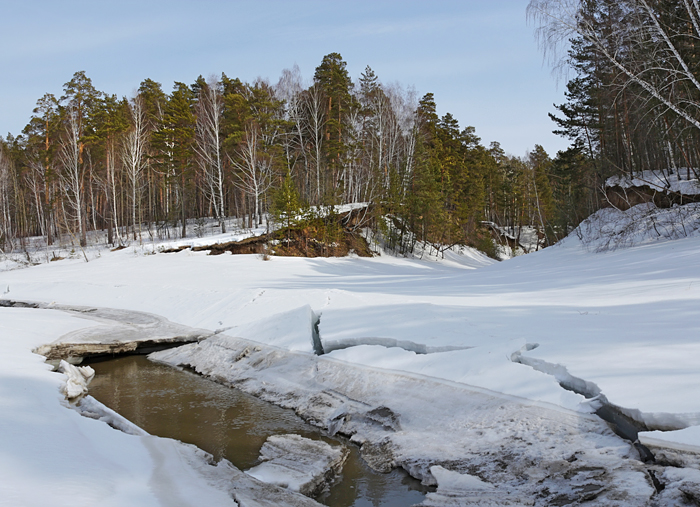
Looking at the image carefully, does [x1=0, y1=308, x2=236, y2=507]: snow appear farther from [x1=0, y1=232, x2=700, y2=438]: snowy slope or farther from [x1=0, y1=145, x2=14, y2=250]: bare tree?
[x1=0, y1=145, x2=14, y2=250]: bare tree

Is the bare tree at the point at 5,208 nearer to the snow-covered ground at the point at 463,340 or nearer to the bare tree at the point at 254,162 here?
the bare tree at the point at 254,162

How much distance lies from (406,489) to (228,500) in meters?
1.84

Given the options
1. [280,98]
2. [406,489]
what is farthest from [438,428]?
[280,98]

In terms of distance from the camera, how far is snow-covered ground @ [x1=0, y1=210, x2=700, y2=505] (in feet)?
13.7

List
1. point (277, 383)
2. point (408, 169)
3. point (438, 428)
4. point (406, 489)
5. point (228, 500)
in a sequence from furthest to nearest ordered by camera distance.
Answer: point (408, 169) < point (277, 383) < point (438, 428) < point (406, 489) < point (228, 500)

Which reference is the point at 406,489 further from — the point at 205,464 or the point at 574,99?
the point at 574,99

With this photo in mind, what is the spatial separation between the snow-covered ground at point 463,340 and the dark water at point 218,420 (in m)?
0.74

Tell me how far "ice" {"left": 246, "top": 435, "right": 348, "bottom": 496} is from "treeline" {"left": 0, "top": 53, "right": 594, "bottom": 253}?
19325 mm

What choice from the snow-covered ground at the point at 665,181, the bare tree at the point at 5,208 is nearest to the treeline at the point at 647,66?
the snow-covered ground at the point at 665,181

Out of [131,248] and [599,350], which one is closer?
[599,350]

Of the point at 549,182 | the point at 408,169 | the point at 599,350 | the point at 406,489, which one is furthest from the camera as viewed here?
the point at 549,182

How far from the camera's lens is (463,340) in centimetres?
696

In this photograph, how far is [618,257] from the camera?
1337cm

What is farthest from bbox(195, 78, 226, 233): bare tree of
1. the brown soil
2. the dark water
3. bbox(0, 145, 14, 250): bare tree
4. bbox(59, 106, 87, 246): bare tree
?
the dark water
